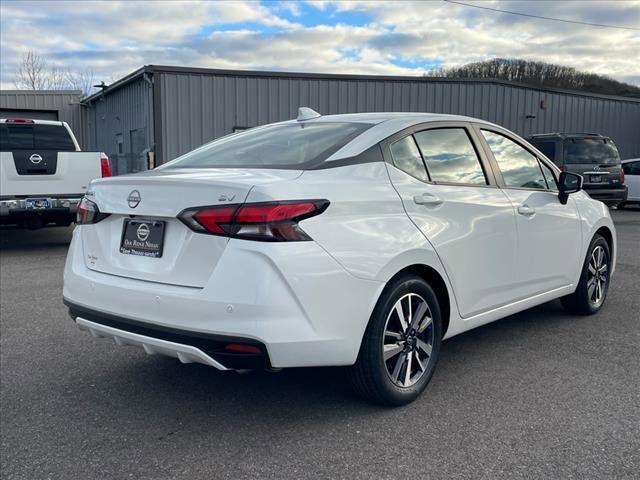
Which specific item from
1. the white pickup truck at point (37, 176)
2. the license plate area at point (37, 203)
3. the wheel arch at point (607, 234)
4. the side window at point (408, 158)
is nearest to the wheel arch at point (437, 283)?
the side window at point (408, 158)

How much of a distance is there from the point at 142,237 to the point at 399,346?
1429 millimetres

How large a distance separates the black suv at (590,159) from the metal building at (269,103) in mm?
5616

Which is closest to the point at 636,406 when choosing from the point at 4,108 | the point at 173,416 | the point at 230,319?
the point at 230,319

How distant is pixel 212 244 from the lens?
2.79m

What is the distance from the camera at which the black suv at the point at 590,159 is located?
45.1ft

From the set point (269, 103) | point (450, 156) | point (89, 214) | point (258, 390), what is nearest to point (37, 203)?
point (89, 214)

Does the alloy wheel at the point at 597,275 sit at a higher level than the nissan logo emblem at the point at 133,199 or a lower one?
lower

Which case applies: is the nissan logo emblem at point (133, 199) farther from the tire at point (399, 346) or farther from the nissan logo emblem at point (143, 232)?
the tire at point (399, 346)

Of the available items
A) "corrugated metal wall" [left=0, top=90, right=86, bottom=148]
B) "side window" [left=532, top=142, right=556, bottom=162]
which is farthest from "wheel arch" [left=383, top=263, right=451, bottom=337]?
"corrugated metal wall" [left=0, top=90, right=86, bottom=148]

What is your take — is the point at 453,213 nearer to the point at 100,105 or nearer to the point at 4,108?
the point at 100,105

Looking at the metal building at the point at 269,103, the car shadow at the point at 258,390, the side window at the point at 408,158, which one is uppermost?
the metal building at the point at 269,103

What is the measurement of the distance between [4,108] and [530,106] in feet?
63.3

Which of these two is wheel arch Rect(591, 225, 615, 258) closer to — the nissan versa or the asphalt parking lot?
the asphalt parking lot

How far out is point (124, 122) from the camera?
64.7 ft
